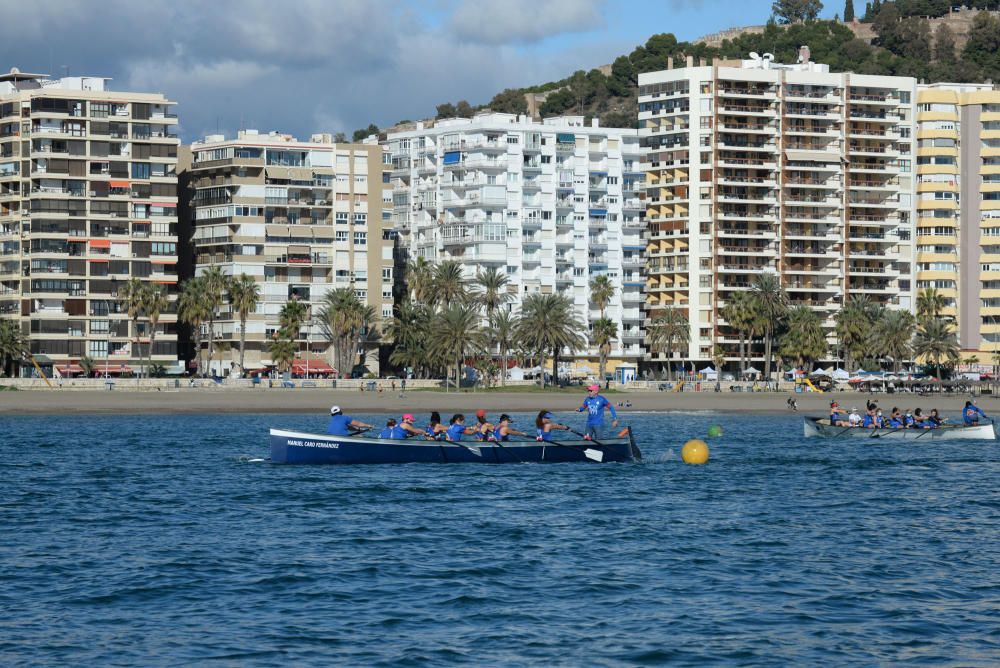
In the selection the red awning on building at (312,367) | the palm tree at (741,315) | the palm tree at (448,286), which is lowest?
the red awning on building at (312,367)

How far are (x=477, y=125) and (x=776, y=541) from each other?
133 metres

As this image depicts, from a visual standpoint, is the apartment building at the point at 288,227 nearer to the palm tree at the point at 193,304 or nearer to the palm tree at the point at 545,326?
the palm tree at the point at 193,304

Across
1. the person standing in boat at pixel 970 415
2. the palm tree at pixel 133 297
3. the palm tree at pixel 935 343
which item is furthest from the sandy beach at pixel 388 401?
the person standing in boat at pixel 970 415

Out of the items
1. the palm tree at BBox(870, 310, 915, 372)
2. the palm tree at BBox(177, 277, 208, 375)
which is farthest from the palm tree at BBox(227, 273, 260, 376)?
the palm tree at BBox(870, 310, 915, 372)

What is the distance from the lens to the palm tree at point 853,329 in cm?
15712

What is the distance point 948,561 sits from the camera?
32125mm

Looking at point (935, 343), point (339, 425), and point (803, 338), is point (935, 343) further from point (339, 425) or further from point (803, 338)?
point (339, 425)

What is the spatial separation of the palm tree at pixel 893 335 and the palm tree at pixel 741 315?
43.7 ft

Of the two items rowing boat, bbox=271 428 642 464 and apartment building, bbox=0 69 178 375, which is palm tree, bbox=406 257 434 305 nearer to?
apartment building, bbox=0 69 178 375

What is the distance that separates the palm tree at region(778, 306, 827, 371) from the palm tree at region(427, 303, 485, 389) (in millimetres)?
37939

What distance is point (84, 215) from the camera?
482 feet

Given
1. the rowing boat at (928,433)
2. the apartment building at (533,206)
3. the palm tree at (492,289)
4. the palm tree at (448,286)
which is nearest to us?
the rowing boat at (928,433)

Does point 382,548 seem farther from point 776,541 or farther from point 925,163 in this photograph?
point 925,163

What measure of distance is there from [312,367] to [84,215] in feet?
89.3
